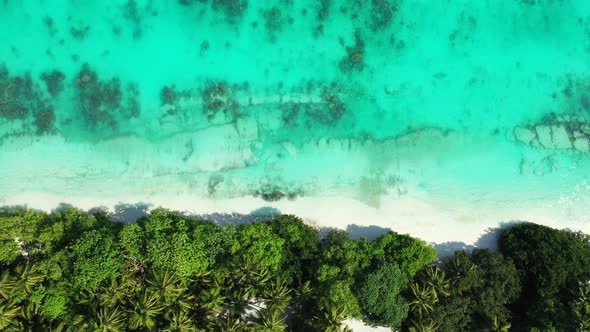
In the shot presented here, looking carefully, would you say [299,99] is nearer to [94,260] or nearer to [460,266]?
[460,266]

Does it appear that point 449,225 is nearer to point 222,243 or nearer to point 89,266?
point 222,243

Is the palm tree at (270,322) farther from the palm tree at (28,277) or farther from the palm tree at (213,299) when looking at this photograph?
the palm tree at (28,277)

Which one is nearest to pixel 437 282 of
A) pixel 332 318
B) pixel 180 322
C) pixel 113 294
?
pixel 332 318

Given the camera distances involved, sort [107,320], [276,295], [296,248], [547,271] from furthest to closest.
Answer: [296,248]
[547,271]
[276,295]
[107,320]

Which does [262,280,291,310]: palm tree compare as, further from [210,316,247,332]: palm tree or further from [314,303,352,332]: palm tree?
[314,303,352,332]: palm tree

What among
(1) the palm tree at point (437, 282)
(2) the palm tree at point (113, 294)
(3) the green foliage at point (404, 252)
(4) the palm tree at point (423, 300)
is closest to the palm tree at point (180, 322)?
(2) the palm tree at point (113, 294)

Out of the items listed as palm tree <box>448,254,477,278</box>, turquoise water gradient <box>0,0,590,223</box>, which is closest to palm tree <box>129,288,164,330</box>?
turquoise water gradient <box>0,0,590,223</box>
